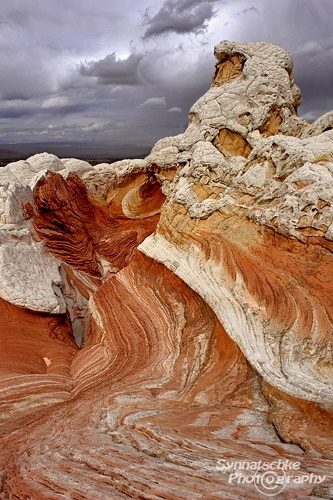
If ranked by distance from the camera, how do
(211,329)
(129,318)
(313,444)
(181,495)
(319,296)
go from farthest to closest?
(129,318) → (211,329) → (319,296) → (313,444) → (181,495)

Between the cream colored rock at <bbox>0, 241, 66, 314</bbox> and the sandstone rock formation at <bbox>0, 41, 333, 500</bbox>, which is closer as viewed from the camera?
the sandstone rock formation at <bbox>0, 41, 333, 500</bbox>

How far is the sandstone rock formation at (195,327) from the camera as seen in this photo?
3.49 metres

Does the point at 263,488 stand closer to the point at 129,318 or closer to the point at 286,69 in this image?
the point at 129,318

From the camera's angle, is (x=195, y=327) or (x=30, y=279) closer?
(x=195, y=327)

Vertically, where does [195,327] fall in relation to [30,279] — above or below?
below

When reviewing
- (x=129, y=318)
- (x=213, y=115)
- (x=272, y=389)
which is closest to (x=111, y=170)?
(x=213, y=115)

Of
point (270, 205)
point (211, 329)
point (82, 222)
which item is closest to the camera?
point (211, 329)

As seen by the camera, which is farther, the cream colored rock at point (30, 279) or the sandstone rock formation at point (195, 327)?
the cream colored rock at point (30, 279)

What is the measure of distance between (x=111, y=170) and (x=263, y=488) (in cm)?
1502

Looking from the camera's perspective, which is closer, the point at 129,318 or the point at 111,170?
the point at 129,318

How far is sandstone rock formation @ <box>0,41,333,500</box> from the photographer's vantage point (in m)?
3.49

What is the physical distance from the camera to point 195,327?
696 centimetres

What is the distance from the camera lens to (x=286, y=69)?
12234mm

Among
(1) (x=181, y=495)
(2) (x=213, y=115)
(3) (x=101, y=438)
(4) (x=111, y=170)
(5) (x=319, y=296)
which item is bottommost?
(3) (x=101, y=438)
